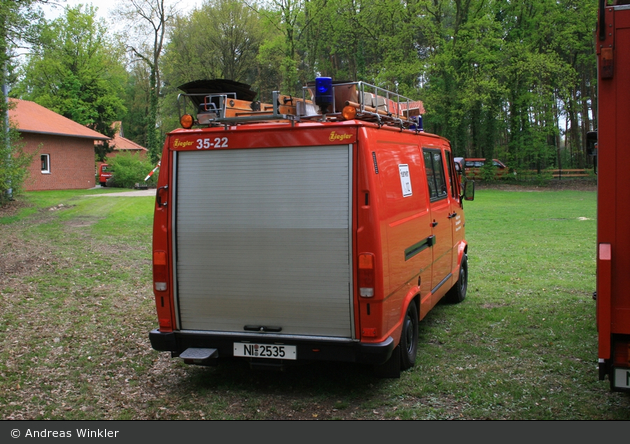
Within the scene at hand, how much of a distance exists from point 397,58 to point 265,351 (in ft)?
121

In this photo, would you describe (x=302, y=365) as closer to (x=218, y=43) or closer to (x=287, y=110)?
(x=287, y=110)

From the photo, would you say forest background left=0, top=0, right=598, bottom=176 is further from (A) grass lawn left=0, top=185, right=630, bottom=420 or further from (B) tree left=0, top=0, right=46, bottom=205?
(A) grass lawn left=0, top=185, right=630, bottom=420

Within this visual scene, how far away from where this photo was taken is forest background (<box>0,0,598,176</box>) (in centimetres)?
3828

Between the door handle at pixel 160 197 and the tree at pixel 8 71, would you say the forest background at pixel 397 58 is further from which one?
the door handle at pixel 160 197

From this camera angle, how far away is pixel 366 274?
487cm

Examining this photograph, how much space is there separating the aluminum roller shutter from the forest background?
3226 centimetres

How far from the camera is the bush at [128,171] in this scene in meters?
37.3

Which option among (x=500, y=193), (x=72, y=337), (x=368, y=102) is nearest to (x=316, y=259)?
(x=368, y=102)

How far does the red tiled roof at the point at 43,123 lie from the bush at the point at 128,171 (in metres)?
2.49

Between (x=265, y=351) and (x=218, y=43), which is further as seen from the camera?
(x=218, y=43)

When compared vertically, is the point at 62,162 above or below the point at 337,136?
above

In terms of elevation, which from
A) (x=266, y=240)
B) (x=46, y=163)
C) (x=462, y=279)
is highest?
(x=46, y=163)

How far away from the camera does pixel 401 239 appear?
5.48 m

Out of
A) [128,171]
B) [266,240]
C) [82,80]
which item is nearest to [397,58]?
[128,171]
